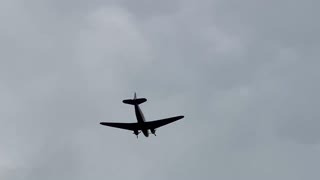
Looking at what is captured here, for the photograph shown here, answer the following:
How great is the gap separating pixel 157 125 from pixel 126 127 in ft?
23.1

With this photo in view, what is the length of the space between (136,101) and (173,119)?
11.3 metres

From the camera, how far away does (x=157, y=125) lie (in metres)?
198

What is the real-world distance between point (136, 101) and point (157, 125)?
9.24 metres

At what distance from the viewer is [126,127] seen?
19975 cm

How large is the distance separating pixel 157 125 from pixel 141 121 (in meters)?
3.99

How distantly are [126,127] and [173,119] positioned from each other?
1039cm

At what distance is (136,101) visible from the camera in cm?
19150

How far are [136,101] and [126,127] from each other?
33.9ft

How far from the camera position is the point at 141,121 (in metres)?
196

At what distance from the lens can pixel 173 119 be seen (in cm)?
19862

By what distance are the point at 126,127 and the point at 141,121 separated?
209 inches
